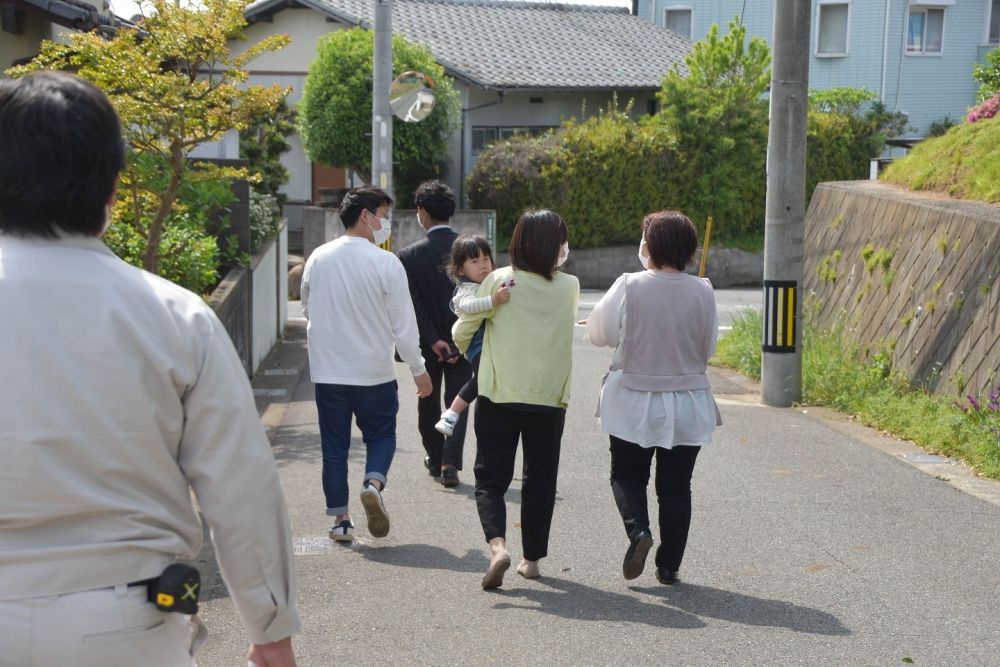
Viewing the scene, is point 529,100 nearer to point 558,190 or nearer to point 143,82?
point 558,190

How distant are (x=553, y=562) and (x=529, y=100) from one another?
24.8 m

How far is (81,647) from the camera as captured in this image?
7.04 ft

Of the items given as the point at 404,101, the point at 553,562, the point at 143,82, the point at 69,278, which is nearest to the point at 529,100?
the point at 404,101

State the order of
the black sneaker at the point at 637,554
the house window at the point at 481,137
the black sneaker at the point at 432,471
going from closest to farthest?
the black sneaker at the point at 637,554, the black sneaker at the point at 432,471, the house window at the point at 481,137

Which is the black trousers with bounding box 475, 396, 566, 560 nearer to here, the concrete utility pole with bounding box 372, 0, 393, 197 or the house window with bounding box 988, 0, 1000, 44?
the concrete utility pole with bounding box 372, 0, 393, 197

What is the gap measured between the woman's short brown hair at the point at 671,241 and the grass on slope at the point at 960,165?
6.44m

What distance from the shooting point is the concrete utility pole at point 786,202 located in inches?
417

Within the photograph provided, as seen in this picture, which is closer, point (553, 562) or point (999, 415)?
point (553, 562)

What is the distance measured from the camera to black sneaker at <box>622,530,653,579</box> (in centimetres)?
547

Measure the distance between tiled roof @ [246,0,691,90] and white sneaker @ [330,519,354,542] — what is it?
888 inches

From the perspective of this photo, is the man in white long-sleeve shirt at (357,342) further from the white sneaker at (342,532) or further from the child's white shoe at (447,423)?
the child's white shoe at (447,423)

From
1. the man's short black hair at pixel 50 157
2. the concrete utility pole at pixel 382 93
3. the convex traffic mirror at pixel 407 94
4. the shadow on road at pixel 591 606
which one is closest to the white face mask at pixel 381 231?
the shadow on road at pixel 591 606

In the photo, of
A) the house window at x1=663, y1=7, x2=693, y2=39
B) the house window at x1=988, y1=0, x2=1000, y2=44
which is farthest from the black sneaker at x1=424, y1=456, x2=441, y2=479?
the house window at x1=663, y1=7, x2=693, y2=39

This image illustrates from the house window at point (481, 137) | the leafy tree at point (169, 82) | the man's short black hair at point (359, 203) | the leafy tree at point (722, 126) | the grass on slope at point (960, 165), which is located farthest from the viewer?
the house window at point (481, 137)
